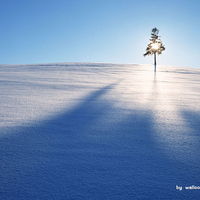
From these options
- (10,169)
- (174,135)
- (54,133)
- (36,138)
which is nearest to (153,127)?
(174,135)

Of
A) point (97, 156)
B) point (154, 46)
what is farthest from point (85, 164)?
point (154, 46)

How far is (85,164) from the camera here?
128cm

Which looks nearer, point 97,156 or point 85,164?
point 85,164

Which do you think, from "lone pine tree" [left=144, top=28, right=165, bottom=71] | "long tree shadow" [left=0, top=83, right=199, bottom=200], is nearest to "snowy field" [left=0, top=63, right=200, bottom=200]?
"long tree shadow" [left=0, top=83, right=199, bottom=200]

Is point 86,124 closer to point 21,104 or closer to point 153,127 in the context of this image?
point 153,127

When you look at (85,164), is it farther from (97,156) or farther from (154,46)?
(154,46)

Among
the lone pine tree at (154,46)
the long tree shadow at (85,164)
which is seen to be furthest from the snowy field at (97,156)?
the lone pine tree at (154,46)

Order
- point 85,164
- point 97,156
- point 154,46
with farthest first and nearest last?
point 154,46, point 97,156, point 85,164

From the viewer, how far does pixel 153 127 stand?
207 cm

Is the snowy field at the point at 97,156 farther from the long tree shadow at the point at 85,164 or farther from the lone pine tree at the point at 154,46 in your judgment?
the lone pine tree at the point at 154,46

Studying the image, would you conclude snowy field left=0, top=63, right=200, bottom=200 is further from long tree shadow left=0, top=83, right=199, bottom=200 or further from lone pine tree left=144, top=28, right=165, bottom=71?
lone pine tree left=144, top=28, right=165, bottom=71

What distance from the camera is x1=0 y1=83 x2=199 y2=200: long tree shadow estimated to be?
3.42ft

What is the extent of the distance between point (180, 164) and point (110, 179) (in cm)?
62

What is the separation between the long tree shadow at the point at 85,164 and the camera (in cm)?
104
